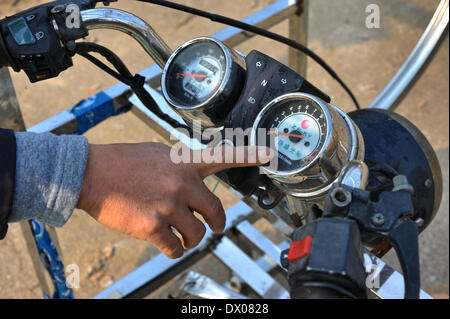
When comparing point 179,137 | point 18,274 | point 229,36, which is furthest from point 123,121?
point 179,137

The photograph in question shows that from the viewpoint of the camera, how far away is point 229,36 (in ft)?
5.09

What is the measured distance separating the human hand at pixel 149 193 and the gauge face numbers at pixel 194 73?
0.20m

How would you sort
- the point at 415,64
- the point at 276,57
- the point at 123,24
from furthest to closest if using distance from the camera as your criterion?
the point at 276,57
the point at 415,64
the point at 123,24

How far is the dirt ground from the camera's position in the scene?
7.20ft

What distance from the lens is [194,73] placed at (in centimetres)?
106

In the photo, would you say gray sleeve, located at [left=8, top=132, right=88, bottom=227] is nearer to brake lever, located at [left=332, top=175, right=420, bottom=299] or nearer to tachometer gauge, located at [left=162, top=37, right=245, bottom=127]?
tachometer gauge, located at [left=162, top=37, right=245, bottom=127]

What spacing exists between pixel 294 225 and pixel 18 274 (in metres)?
1.54

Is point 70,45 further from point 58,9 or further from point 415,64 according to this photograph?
point 415,64

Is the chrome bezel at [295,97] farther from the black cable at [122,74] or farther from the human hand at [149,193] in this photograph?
the black cable at [122,74]

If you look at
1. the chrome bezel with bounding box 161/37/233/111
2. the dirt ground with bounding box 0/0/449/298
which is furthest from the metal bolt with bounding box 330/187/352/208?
the dirt ground with bounding box 0/0/449/298

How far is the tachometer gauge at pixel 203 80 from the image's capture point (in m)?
0.98

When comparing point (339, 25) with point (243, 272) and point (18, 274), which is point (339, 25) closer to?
point (243, 272)

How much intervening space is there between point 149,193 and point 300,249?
0.30m

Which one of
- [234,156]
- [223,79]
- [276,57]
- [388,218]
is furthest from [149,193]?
[276,57]
